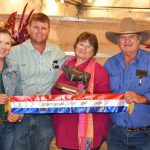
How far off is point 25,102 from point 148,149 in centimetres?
92

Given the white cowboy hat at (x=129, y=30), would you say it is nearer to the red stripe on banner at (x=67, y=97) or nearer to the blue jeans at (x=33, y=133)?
the red stripe on banner at (x=67, y=97)

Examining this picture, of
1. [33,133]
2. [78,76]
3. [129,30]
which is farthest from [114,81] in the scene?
[33,133]

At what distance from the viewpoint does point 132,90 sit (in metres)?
2.27

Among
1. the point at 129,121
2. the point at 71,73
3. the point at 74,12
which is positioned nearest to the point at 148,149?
the point at 129,121

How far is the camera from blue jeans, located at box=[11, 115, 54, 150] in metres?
2.39

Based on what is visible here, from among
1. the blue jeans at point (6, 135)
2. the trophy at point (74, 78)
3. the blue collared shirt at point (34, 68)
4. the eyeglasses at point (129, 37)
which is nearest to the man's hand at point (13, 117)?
the blue jeans at point (6, 135)

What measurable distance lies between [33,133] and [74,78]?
0.53 metres

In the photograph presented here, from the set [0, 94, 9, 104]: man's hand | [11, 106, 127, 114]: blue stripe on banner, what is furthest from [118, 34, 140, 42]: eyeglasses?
[0, 94, 9, 104]: man's hand

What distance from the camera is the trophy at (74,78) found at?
2.24 metres

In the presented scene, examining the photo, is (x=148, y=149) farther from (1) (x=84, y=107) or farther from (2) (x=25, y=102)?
(2) (x=25, y=102)

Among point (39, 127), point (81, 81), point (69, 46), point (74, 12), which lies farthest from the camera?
point (74, 12)

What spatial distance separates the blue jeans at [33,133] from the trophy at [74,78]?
0.31 meters

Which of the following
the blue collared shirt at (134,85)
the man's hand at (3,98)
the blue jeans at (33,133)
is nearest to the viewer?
the man's hand at (3,98)

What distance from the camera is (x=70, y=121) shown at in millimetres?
2303
